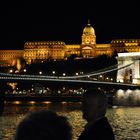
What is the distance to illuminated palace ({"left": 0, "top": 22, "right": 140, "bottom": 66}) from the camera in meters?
129

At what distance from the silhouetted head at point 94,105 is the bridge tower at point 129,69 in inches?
2178

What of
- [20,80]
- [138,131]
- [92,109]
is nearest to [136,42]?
[20,80]

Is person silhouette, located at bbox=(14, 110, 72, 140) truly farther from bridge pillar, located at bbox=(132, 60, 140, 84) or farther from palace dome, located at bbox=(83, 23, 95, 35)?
palace dome, located at bbox=(83, 23, 95, 35)

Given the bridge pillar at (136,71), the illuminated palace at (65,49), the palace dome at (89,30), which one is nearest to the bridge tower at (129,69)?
the bridge pillar at (136,71)

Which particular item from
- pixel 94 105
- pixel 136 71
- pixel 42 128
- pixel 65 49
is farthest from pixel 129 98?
pixel 65 49

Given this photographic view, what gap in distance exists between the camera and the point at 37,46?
436 feet

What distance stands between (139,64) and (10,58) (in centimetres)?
7536

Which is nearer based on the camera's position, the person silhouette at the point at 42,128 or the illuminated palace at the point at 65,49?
the person silhouette at the point at 42,128

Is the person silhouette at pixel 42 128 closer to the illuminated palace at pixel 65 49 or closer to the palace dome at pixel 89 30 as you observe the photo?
the illuminated palace at pixel 65 49

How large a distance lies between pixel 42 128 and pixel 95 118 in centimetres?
73

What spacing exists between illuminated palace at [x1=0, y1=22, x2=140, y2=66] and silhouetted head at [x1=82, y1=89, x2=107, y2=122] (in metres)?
125

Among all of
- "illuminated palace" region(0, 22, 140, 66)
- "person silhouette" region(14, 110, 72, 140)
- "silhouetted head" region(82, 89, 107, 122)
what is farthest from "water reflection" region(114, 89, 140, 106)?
"illuminated palace" region(0, 22, 140, 66)

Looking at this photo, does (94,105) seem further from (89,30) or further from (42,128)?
(89,30)

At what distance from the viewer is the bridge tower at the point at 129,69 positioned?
59.0 m
